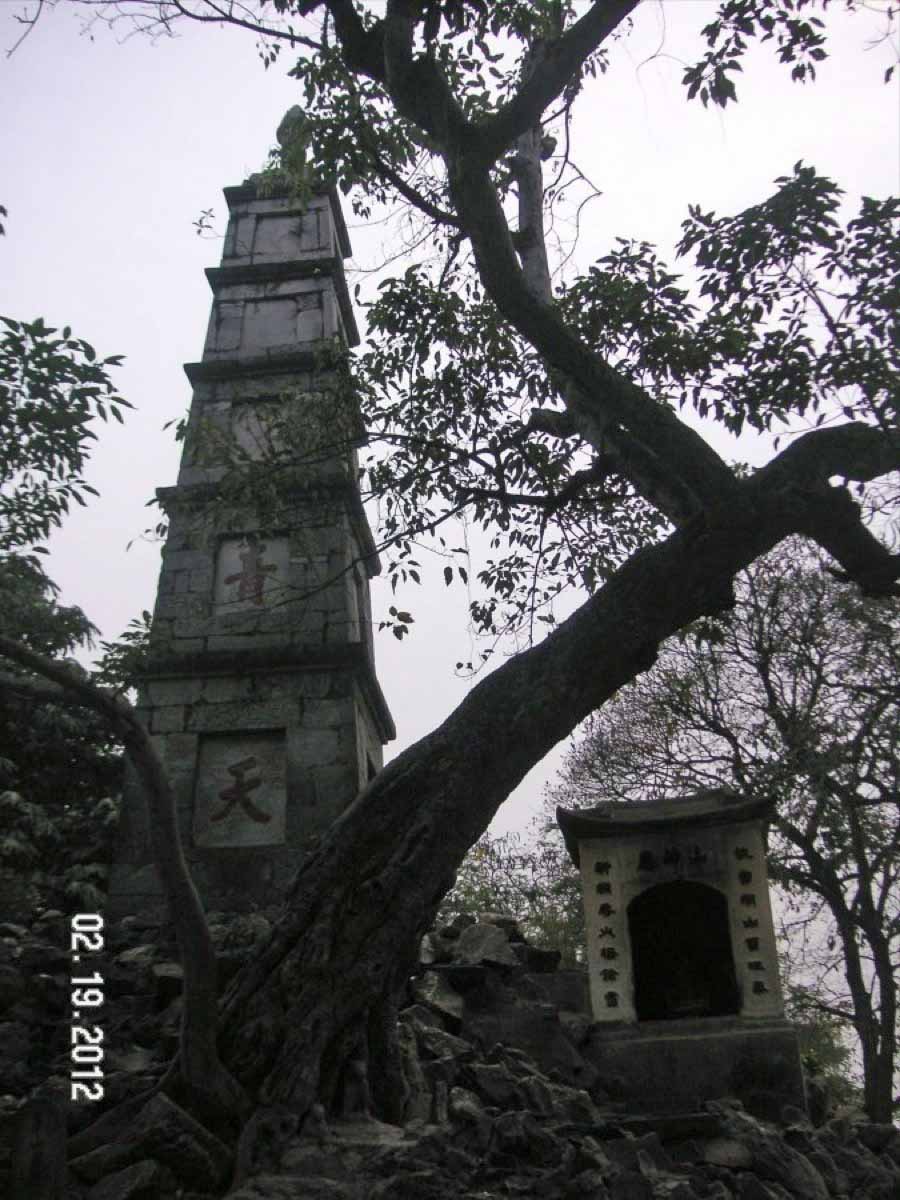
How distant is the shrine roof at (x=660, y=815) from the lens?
7855mm

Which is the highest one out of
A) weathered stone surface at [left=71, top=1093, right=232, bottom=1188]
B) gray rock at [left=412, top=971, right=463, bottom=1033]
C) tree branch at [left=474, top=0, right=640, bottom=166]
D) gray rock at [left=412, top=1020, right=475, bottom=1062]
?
tree branch at [left=474, top=0, right=640, bottom=166]

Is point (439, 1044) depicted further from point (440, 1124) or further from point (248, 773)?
point (248, 773)

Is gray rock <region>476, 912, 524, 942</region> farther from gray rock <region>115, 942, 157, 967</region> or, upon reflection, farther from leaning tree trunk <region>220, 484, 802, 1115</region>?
leaning tree trunk <region>220, 484, 802, 1115</region>

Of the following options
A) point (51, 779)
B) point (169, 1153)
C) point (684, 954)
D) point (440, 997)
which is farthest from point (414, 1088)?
point (51, 779)

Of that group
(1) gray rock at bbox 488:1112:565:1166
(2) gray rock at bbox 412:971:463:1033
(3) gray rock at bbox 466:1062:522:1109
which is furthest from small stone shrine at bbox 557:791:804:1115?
(1) gray rock at bbox 488:1112:565:1166

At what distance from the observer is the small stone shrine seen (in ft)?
22.8

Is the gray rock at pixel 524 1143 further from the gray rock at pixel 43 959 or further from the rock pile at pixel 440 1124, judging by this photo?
the gray rock at pixel 43 959

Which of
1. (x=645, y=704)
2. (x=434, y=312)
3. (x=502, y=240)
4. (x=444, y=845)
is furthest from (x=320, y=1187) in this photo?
(x=645, y=704)

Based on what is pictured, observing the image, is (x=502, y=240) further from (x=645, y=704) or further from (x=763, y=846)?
(x=645, y=704)

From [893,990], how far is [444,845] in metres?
10.5

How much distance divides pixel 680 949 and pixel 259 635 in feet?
15.4

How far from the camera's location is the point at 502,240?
599cm

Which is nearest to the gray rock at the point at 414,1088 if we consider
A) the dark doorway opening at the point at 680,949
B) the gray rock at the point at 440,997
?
the gray rock at the point at 440,997

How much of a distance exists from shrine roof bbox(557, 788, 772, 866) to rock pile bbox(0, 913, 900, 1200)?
1.04 metres
